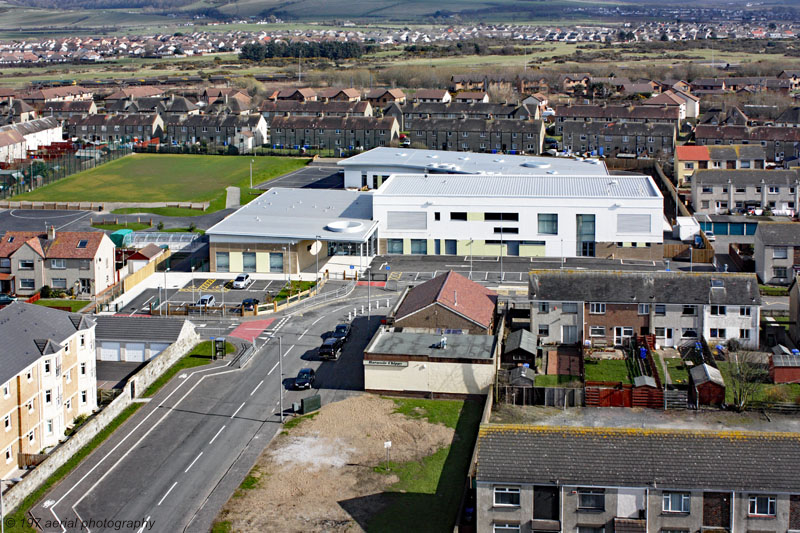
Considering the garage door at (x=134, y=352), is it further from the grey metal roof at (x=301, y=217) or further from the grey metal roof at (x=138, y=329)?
the grey metal roof at (x=301, y=217)

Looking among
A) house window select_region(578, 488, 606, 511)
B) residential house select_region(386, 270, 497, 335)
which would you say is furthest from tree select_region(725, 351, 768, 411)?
house window select_region(578, 488, 606, 511)

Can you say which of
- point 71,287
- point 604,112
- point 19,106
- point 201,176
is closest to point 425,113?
point 604,112

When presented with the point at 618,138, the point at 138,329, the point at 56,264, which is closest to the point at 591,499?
the point at 138,329

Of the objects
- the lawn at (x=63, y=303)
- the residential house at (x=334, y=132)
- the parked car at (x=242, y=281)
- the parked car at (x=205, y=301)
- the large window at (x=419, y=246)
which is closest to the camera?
the parked car at (x=205, y=301)

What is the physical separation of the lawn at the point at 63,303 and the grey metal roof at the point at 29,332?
17.4 m

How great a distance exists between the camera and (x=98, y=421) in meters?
44.0

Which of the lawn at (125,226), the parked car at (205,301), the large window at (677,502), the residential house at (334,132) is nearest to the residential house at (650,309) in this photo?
the parked car at (205,301)

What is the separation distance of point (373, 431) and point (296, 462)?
4302mm

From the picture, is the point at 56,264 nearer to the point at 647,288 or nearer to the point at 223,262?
the point at 223,262

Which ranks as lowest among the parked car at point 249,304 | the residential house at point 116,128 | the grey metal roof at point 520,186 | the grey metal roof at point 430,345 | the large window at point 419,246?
the parked car at point 249,304

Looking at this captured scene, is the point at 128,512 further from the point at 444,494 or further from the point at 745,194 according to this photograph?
the point at 745,194

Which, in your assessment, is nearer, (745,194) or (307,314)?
Answer: (307,314)

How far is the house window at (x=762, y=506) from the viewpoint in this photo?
104ft

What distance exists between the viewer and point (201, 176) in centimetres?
11400
